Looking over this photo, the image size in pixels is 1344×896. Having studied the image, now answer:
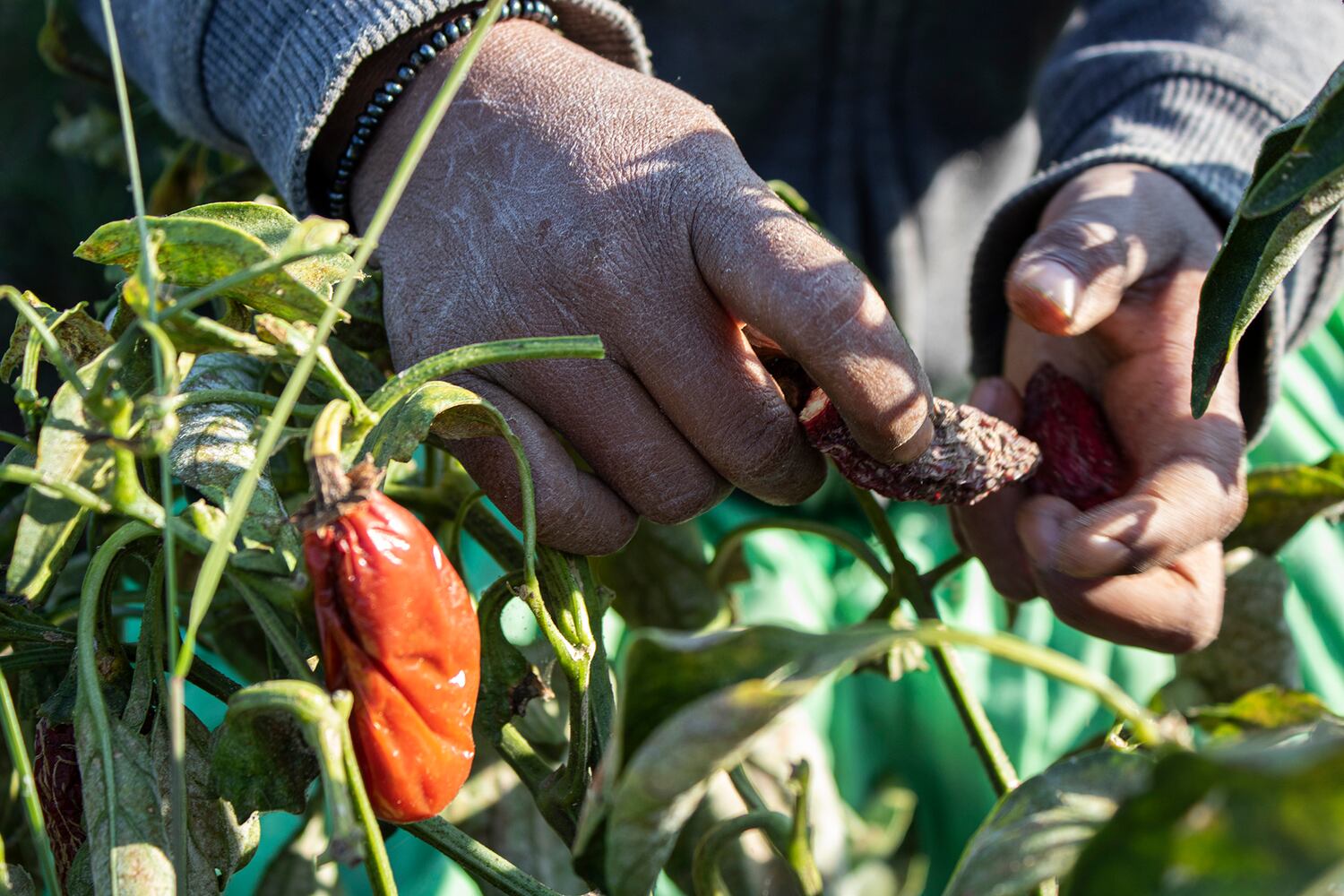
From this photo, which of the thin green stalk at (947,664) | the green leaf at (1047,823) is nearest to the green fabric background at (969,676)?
the thin green stalk at (947,664)

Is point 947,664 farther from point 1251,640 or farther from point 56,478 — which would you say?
point 56,478

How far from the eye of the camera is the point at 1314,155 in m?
0.48

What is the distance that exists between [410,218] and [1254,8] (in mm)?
1072

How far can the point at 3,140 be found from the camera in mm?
1617

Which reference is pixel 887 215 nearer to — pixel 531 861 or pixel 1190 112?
pixel 1190 112

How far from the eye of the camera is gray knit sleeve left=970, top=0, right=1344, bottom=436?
114cm

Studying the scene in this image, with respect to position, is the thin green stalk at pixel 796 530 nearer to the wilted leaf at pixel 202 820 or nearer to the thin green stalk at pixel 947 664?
the thin green stalk at pixel 947 664

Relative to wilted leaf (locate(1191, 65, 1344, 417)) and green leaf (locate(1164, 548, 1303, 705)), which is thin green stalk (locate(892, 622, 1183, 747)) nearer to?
wilted leaf (locate(1191, 65, 1344, 417))

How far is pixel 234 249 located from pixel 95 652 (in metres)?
0.21

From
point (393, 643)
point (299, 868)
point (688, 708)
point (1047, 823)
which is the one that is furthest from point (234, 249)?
point (299, 868)

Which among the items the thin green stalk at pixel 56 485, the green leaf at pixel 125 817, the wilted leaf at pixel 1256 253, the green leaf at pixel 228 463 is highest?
the wilted leaf at pixel 1256 253

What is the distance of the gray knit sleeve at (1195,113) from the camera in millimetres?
1141

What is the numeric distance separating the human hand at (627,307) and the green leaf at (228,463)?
→ 18 cm

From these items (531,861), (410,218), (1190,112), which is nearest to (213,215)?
(410,218)
